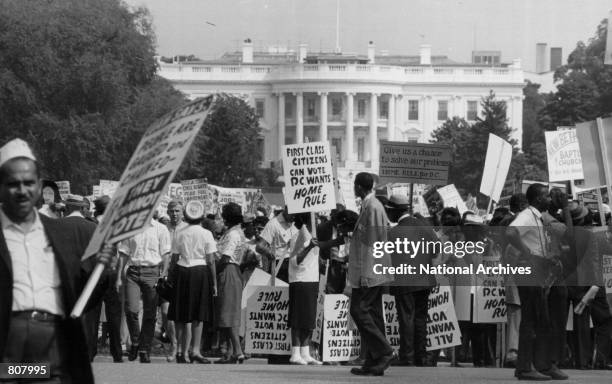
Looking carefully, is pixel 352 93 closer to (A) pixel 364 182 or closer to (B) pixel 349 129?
(B) pixel 349 129

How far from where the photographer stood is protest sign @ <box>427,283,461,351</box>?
1441cm

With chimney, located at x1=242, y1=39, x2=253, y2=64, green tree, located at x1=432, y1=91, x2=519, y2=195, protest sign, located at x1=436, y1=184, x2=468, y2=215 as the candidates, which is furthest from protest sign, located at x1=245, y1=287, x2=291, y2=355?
chimney, located at x1=242, y1=39, x2=253, y2=64

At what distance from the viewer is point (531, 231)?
37.9 ft

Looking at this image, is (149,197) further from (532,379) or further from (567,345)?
(567,345)

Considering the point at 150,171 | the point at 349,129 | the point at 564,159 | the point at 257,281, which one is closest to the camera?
the point at 150,171

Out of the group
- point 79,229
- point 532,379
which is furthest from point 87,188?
point 79,229

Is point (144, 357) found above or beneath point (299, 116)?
beneath

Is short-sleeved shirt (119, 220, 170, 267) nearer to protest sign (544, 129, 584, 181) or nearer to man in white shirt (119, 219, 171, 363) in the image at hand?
man in white shirt (119, 219, 171, 363)

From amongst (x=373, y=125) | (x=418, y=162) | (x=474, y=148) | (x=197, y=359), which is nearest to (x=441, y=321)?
(x=197, y=359)

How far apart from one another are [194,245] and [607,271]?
141 inches

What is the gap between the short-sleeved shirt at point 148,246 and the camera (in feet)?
47.1

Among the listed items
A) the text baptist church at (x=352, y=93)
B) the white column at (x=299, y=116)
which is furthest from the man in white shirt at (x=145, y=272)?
the white column at (x=299, y=116)

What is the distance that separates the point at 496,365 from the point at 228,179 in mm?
82919

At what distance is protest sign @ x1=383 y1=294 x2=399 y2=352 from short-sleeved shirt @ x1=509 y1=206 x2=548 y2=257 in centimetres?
300
